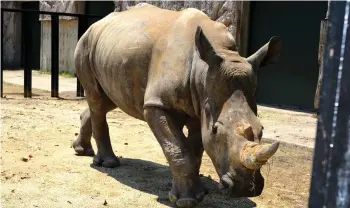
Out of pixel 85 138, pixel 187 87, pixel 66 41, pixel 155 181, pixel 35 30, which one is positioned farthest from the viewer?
pixel 35 30

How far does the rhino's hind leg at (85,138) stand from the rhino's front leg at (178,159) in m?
1.50

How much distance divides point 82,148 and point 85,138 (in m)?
0.10

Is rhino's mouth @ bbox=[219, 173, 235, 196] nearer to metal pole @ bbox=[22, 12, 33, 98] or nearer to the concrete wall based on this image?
metal pole @ bbox=[22, 12, 33, 98]

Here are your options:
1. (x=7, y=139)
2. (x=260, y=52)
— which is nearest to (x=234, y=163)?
(x=260, y=52)

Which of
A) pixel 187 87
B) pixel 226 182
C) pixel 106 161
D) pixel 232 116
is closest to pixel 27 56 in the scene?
pixel 106 161

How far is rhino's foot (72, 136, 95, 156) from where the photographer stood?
15.9 ft

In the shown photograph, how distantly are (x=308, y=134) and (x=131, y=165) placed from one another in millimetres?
2786

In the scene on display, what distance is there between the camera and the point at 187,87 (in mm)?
3250

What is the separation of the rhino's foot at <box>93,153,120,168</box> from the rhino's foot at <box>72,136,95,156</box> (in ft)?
1.26

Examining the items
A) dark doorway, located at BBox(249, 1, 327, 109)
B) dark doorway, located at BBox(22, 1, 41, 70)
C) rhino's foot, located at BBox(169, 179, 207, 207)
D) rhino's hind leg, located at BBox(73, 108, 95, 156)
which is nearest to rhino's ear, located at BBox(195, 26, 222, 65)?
rhino's foot, located at BBox(169, 179, 207, 207)

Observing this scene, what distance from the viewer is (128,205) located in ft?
11.3

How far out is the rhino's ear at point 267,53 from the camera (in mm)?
3064

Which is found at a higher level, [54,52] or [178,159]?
[54,52]

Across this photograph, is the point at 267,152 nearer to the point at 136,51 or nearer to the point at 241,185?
the point at 241,185
